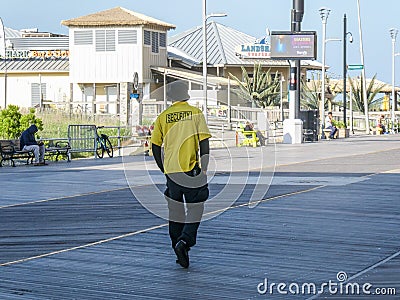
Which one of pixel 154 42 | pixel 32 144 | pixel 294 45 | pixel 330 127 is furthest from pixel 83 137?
pixel 154 42

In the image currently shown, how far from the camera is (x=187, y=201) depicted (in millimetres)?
9867

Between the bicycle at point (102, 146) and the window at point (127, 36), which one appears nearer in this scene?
the bicycle at point (102, 146)

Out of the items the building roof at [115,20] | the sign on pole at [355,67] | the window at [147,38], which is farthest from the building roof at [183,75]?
the sign on pole at [355,67]

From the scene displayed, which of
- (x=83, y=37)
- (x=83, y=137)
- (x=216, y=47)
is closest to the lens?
(x=83, y=137)

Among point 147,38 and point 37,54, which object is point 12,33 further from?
point 147,38

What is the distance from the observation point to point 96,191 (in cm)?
1877

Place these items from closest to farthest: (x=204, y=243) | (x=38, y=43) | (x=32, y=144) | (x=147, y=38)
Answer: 1. (x=204, y=243)
2. (x=32, y=144)
3. (x=147, y=38)
4. (x=38, y=43)

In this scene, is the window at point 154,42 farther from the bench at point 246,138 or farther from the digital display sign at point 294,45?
the bench at point 246,138

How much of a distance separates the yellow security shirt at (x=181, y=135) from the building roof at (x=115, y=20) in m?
49.6

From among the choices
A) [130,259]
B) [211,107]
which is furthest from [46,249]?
[211,107]

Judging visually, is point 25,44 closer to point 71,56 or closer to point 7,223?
point 71,56

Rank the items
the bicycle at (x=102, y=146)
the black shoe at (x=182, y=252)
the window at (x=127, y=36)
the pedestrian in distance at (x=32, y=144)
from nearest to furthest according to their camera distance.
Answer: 1. the black shoe at (x=182, y=252)
2. the pedestrian in distance at (x=32, y=144)
3. the bicycle at (x=102, y=146)
4. the window at (x=127, y=36)

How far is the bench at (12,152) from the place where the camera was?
2590 centimetres

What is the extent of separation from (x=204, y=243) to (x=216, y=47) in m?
57.6
